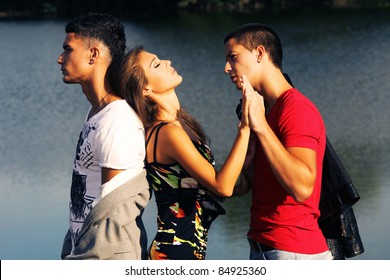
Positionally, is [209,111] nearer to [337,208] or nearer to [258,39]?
[258,39]

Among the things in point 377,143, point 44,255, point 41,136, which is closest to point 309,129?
point 44,255

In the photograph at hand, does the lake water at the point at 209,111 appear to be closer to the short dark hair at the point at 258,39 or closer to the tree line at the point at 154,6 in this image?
the short dark hair at the point at 258,39

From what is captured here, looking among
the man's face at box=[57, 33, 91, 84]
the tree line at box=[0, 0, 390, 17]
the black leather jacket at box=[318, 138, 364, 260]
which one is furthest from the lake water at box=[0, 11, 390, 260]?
the tree line at box=[0, 0, 390, 17]

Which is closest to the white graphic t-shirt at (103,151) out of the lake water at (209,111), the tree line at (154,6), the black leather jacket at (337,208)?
the black leather jacket at (337,208)

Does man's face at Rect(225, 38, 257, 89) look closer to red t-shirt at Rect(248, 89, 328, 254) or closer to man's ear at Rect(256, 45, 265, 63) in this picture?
man's ear at Rect(256, 45, 265, 63)

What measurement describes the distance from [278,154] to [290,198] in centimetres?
21

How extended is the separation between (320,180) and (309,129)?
211 mm

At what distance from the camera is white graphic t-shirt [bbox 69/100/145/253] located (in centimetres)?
332

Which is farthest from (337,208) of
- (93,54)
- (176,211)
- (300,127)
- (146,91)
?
(93,54)

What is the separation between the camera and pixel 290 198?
338cm

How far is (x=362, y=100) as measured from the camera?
16.5 meters

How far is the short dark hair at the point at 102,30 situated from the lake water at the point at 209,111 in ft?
15.4

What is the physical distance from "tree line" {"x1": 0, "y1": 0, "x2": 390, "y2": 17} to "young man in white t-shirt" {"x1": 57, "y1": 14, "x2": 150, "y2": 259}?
38.9m

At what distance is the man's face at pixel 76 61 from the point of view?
3533mm
